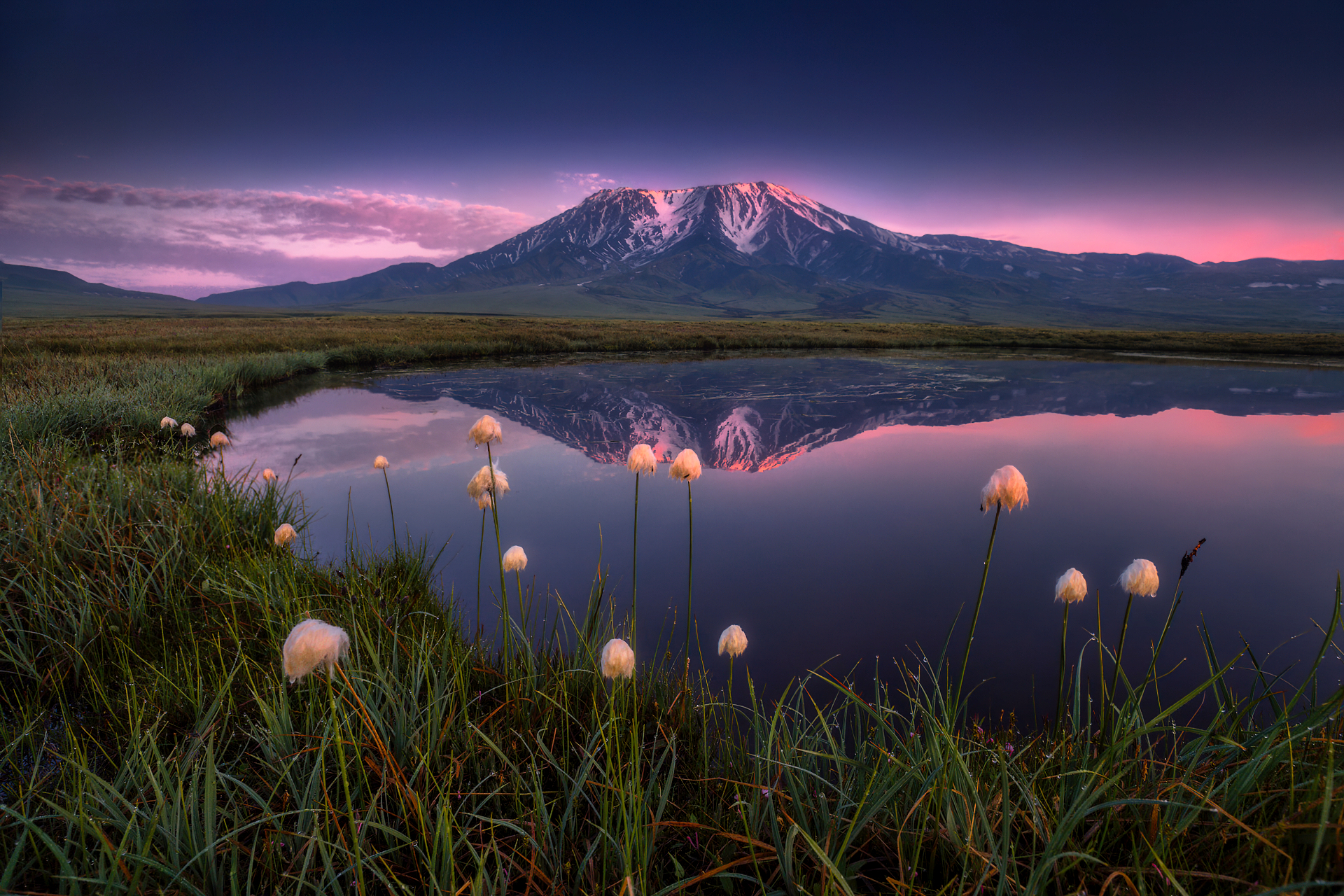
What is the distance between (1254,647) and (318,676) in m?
6.63

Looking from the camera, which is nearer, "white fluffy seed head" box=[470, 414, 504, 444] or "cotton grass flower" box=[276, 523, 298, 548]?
"white fluffy seed head" box=[470, 414, 504, 444]

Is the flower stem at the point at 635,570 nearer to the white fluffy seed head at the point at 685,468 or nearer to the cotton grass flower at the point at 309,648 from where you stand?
the white fluffy seed head at the point at 685,468

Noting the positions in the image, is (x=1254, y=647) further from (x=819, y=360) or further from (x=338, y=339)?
(x=338, y=339)

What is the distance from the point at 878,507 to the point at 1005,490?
584 cm

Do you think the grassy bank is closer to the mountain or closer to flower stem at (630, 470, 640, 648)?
flower stem at (630, 470, 640, 648)

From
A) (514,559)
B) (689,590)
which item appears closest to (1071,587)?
(689,590)

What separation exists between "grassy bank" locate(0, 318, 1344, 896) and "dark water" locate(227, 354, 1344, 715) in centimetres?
88

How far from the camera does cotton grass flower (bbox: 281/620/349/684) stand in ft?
5.65

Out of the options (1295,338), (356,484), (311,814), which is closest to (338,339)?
(356,484)

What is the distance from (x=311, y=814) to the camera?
192 cm

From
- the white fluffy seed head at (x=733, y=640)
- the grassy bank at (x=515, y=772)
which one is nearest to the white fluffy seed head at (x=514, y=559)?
the grassy bank at (x=515, y=772)

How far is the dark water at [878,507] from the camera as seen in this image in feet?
15.7

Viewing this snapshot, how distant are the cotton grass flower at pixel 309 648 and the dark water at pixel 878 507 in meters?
2.74

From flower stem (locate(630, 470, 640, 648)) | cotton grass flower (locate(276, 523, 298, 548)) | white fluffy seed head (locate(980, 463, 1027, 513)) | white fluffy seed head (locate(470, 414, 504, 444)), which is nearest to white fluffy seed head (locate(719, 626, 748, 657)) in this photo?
flower stem (locate(630, 470, 640, 648))
